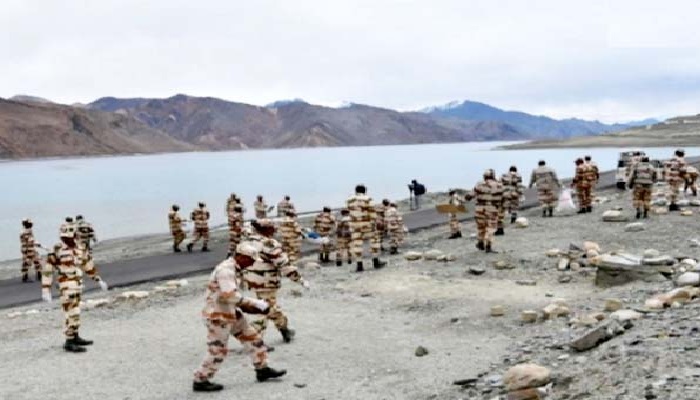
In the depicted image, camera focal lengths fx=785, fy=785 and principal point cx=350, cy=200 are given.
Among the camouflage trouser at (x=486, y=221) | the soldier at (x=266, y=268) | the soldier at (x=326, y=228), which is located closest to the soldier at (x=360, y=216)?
the camouflage trouser at (x=486, y=221)

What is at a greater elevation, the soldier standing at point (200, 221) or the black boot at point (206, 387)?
the soldier standing at point (200, 221)

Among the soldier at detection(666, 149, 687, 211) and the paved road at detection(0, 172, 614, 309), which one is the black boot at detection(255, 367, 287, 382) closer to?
the paved road at detection(0, 172, 614, 309)

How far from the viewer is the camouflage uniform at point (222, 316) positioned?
9.30 meters

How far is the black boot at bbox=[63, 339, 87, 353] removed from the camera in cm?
1245

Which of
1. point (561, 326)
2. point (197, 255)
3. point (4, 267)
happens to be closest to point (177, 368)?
point (561, 326)

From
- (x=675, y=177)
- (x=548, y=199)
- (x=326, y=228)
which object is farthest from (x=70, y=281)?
(x=675, y=177)

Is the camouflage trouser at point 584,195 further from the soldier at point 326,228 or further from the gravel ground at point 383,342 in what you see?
the soldier at point 326,228

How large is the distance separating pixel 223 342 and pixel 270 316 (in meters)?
2.48

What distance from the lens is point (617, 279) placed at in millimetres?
14750

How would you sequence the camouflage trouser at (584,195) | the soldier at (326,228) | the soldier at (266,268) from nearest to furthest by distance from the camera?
1. the soldier at (266,268)
2. the soldier at (326,228)
3. the camouflage trouser at (584,195)

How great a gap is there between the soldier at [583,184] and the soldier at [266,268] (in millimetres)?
16548

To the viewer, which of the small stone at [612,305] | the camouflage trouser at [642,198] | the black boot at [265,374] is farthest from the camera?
the camouflage trouser at [642,198]

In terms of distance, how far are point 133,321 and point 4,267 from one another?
2112cm

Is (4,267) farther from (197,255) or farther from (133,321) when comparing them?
(133,321)
